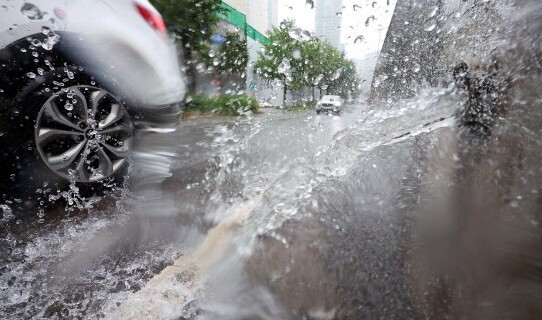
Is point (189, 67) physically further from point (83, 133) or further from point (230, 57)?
point (83, 133)

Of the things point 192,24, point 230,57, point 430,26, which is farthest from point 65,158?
point 430,26

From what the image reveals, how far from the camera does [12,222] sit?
1.85 metres

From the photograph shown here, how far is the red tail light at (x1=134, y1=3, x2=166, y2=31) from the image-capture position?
1.95m

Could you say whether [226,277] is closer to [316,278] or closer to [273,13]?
[316,278]

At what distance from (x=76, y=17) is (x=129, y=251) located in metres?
1.31

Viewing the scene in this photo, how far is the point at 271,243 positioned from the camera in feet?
4.73

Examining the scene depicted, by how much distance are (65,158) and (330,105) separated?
6.68ft

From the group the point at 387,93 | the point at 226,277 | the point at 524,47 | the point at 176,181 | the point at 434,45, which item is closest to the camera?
the point at 524,47

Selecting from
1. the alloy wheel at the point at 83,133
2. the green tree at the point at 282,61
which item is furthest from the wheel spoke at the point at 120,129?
the green tree at the point at 282,61

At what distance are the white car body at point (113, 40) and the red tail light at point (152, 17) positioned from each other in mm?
20

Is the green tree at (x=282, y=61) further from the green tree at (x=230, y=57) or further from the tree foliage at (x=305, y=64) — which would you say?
the green tree at (x=230, y=57)

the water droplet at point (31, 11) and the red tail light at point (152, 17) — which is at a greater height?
the red tail light at point (152, 17)

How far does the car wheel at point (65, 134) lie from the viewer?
5.85 ft

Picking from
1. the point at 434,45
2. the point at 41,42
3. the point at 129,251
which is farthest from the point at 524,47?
the point at 41,42
